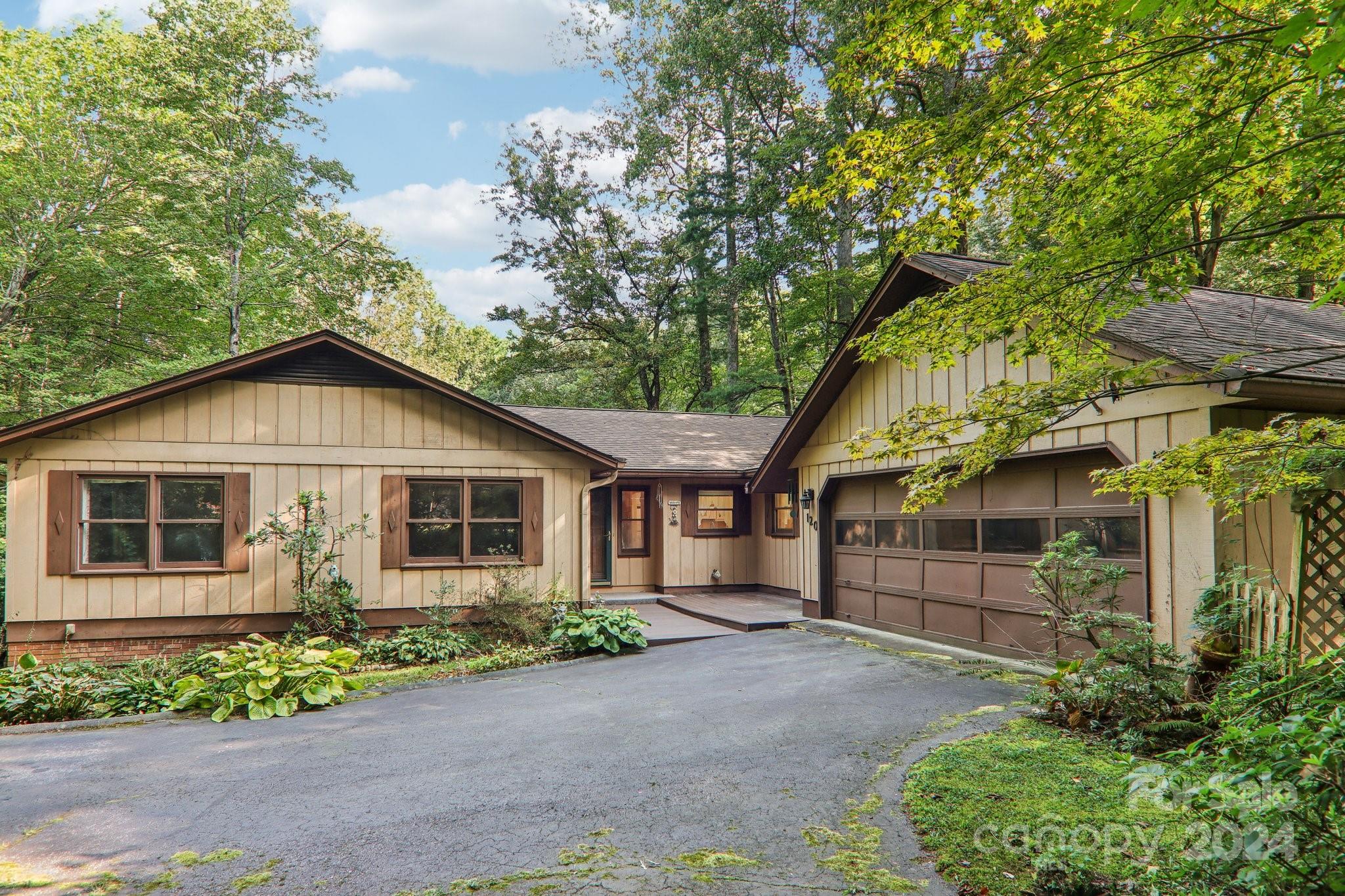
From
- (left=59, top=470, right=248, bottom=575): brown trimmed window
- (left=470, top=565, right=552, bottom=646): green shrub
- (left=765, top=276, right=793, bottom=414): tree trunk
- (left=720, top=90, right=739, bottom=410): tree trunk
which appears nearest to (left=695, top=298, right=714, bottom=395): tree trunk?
(left=720, top=90, right=739, bottom=410): tree trunk

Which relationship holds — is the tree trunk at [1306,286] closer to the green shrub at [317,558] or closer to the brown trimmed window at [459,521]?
the brown trimmed window at [459,521]

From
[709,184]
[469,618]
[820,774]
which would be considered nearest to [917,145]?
[820,774]

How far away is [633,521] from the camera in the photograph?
608 inches

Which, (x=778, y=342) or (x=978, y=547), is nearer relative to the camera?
(x=978, y=547)

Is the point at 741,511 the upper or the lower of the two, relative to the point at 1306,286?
lower

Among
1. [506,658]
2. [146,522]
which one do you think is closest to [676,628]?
[506,658]

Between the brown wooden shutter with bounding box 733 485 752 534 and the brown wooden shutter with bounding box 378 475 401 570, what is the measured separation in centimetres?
708

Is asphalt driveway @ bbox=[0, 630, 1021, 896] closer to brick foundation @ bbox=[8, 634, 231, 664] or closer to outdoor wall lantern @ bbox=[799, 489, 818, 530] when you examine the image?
brick foundation @ bbox=[8, 634, 231, 664]

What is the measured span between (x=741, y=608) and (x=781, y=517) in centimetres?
234

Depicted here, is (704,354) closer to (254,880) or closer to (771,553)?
(771,553)

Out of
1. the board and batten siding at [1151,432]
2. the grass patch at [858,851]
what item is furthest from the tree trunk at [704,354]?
the grass patch at [858,851]

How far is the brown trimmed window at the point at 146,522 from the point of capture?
9453mm

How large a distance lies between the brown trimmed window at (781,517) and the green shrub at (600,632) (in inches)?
170

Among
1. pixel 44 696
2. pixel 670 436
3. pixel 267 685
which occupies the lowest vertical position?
pixel 44 696
